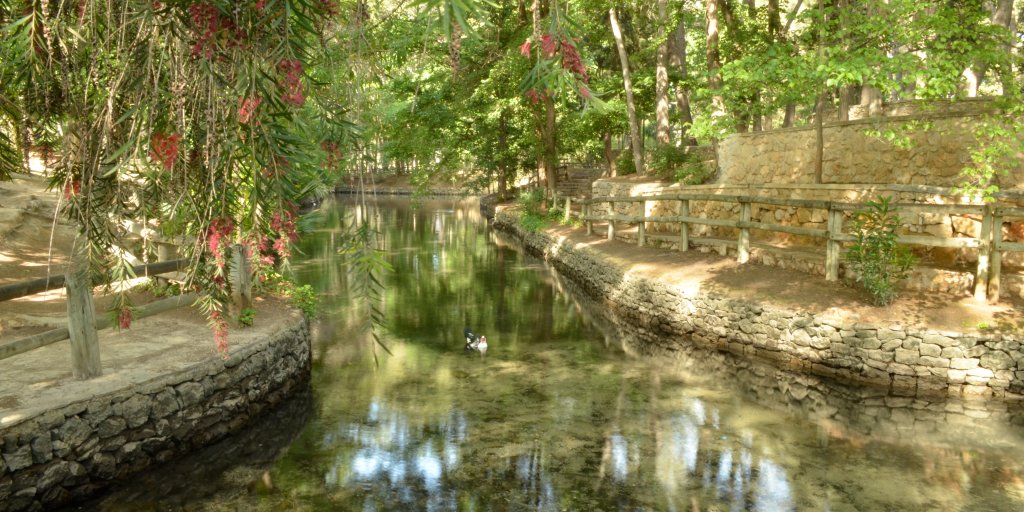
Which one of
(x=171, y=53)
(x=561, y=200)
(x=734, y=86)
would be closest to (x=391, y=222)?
(x=561, y=200)

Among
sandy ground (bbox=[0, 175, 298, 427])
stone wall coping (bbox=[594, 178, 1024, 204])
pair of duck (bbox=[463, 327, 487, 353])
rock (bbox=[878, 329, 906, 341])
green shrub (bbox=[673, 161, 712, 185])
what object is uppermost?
green shrub (bbox=[673, 161, 712, 185])

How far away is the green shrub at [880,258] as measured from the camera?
10016mm

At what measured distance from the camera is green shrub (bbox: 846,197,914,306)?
10.0m

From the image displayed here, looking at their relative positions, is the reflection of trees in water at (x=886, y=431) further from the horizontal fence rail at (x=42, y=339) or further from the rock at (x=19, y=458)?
the horizontal fence rail at (x=42, y=339)

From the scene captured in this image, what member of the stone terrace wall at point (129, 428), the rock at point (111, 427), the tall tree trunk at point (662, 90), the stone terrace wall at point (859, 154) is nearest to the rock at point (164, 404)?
the stone terrace wall at point (129, 428)

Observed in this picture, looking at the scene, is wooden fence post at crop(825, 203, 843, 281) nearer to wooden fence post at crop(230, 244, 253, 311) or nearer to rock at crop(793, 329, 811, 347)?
rock at crop(793, 329, 811, 347)

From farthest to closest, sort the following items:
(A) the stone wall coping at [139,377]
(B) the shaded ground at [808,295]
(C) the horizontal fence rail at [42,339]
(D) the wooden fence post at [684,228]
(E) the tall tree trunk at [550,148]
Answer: (E) the tall tree trunk at [550,148], (D) the wooden fence post at [684,228], (B) the shaded ground at [808,295], (C) the horizontal fence rail at [42,339], (A) the stone wall coping at [139,377]

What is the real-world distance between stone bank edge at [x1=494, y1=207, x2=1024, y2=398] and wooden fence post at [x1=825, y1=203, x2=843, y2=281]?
1347 millimetres

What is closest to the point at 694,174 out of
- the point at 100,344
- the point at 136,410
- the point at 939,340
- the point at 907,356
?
the point at 907,356

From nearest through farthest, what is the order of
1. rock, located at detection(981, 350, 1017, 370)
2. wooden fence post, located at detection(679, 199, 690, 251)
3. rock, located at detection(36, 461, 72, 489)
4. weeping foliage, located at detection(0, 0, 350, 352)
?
weeping foliage, located at detection(0, 0, 350, 352), rock, located at detection(36, 461, 72, 489), rock, located at detection(981, 350, 1017, 370), wooden fence post, located at detection(679, 199, 690, 251)

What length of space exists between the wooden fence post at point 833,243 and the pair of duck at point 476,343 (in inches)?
235

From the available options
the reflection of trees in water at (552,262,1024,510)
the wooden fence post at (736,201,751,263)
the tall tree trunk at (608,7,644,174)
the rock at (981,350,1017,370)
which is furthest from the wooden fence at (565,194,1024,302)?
the tall tree trunk at (608,7,644,174)

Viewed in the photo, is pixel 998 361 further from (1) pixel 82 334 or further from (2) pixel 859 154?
(1) pixel 82 334

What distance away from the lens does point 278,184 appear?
8.09 feet
